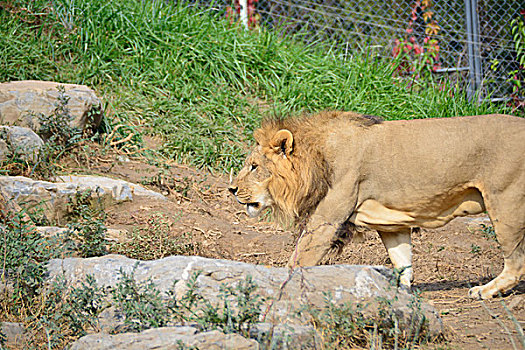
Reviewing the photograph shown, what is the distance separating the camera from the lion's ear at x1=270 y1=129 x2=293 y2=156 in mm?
4438

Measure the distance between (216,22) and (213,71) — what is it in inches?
38.4

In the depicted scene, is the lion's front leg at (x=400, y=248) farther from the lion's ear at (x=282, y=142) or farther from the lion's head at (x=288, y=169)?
the lion's ear at (x=282, y=142)

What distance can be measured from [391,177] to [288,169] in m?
0.72

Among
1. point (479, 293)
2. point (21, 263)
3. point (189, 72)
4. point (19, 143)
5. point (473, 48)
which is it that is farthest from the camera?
point (473, 48)

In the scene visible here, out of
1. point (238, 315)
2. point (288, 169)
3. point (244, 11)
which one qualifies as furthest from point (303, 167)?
point (244, 11)

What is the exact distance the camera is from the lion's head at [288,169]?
439cm

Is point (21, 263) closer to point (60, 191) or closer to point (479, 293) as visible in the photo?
point (60, 191)

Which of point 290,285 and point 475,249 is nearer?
point 290,285

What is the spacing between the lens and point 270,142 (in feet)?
14.8

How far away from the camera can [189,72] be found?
27.3 ft

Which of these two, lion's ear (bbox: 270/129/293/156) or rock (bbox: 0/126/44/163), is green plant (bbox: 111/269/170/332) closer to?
lion's ear (bbox: 270/129/293/156)

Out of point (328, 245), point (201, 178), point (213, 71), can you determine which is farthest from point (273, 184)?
Answer: point (213, 71)

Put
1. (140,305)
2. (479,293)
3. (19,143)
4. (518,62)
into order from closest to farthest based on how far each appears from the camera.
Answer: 1. (140,305)
2. (479,293)
3. (19,143)
4. (518,62)

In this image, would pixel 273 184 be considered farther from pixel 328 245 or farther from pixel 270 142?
pixel 328 245
